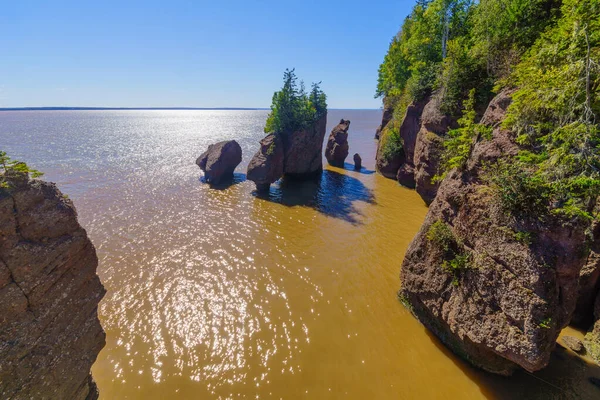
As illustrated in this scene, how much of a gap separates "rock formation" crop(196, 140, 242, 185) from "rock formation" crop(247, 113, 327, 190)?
444 cm

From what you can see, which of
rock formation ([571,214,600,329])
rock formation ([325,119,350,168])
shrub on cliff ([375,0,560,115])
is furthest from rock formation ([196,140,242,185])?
rock formation ([571,214,600,329])

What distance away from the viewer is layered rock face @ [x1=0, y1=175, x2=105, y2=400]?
500 cm

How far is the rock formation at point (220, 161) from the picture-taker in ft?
93.0

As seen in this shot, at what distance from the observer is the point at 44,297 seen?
223 inches

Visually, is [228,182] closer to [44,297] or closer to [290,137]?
[290,137]

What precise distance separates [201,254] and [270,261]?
14.5 feet

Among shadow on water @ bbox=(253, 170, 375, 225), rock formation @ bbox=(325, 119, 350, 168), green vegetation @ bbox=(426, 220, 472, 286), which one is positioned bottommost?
shadow on water @ bbox=(253, 170, 375, 225)

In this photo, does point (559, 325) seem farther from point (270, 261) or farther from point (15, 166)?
point (15, 166)

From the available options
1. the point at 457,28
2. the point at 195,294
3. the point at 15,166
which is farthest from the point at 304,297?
the point at 457,28

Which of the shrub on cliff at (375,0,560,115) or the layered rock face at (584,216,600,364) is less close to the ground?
the shrub on cliff at (375,0,560,115)

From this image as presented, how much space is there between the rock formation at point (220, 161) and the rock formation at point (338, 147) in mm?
13572

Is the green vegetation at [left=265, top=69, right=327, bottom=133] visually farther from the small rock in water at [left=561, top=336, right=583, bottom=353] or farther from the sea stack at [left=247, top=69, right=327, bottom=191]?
the small rock in water at [left=561, top=336, right=583, bottom=353]

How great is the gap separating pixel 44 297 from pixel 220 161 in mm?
23951

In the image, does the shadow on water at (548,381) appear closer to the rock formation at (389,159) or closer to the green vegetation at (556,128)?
the green vegetation at (556,128)
